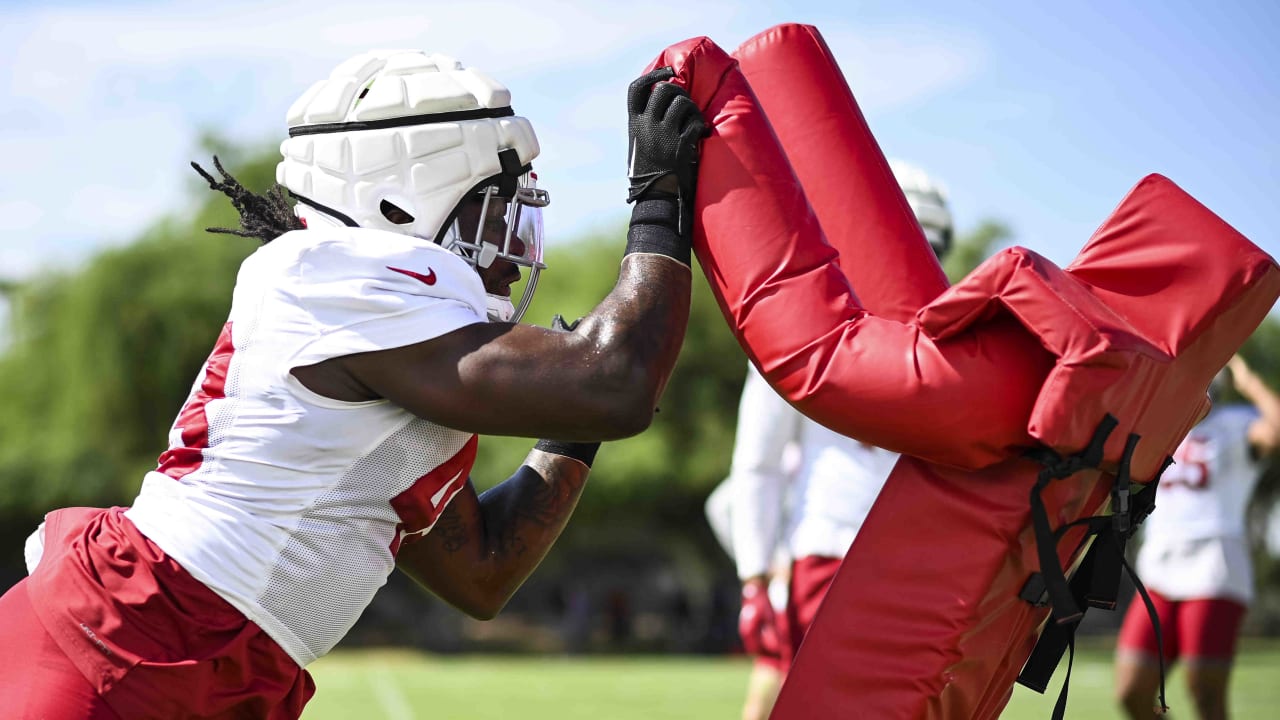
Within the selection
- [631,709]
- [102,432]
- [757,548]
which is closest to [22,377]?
[102,432]

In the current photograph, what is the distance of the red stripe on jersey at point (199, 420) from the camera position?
2.19m

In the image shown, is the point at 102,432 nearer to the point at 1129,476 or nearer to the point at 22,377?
the point at 22,377

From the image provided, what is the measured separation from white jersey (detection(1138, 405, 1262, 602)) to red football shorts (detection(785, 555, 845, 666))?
2.53 m

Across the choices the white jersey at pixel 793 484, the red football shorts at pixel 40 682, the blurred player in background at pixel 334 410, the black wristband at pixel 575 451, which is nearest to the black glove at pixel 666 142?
the blurred player in background at pixel 334 410

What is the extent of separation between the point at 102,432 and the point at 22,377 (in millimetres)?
3008

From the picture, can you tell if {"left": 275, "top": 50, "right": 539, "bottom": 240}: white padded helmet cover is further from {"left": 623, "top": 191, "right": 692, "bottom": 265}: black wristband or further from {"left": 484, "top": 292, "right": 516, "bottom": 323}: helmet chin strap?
{"left": 623, "top": 191, "right": 692, "bottom": 265}: black wristband

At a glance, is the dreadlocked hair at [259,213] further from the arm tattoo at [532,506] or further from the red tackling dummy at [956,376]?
the red tackling dummy at [956,376]

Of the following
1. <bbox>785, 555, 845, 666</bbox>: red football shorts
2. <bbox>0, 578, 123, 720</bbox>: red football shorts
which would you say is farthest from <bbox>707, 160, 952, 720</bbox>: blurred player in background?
<bbox>0, 578, 123, 720</bbox>: red football shorts

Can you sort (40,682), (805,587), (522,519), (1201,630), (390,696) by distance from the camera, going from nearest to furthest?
(40,682) → (522,519) → (805,587) → (1201,630) → (390,696)

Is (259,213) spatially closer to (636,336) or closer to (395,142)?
(395,142)

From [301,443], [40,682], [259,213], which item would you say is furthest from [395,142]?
[40,682]

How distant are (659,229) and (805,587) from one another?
2385mm

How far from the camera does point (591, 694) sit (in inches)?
472

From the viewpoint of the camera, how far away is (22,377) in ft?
83.1
